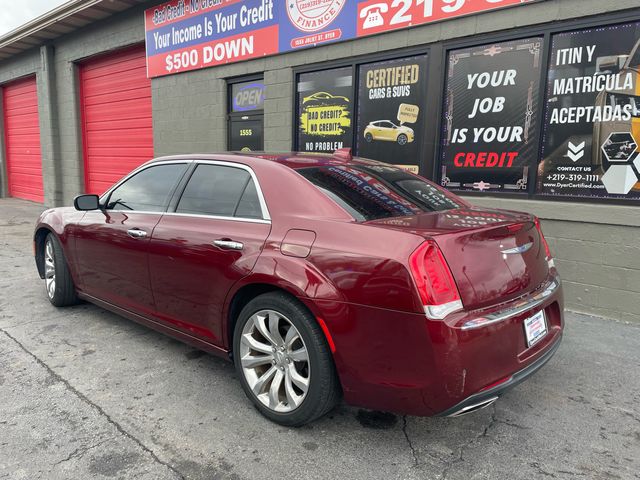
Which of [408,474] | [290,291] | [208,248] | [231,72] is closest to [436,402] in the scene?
[408,474]

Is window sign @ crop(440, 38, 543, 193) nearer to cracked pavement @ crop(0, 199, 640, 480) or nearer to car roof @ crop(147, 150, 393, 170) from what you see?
cracked pavement @ crop(0, 199, 640, 480)

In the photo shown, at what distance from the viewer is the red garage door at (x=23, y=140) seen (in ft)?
48.1

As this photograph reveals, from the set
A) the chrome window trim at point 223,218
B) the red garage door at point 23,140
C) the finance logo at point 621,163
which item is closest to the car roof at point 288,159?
the chrome window trim at point 223,218

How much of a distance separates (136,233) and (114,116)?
360 inches

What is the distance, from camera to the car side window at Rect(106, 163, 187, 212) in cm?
363

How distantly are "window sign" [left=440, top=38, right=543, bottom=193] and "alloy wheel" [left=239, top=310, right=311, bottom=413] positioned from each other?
3.86 m

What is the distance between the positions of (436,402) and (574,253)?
3590 mm

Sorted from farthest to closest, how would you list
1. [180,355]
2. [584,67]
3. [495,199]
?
[495,199] → [584,67] → [180,355]

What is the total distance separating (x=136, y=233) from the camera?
11.8ft

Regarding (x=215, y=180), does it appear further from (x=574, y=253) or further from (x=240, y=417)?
(x=574, y=253)

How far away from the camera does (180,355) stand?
12.1 feet

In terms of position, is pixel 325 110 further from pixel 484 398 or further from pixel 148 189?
pixel 484 398

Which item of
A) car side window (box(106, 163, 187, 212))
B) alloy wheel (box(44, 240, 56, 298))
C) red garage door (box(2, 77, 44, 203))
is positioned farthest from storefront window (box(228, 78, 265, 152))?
red garage door (box(2, 77, 44, 203))

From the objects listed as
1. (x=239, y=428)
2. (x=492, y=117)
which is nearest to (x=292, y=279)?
(x=239, y=428)
